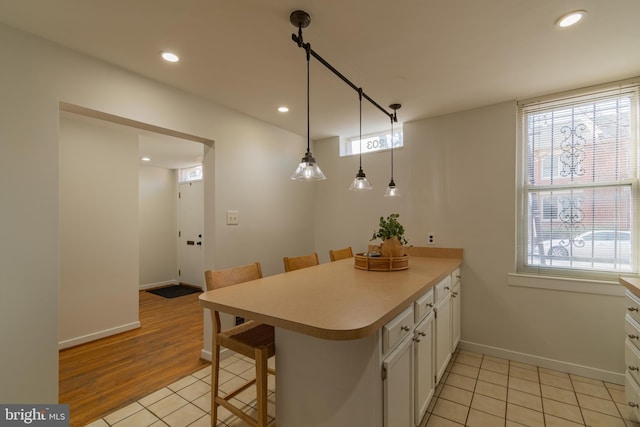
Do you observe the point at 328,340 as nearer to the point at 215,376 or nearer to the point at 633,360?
the point at 215,376

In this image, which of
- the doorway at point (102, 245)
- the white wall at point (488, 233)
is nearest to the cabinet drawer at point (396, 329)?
the white wall at point (488, 233)

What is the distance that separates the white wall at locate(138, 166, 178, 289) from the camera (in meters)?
5.38

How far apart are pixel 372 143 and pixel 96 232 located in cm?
342

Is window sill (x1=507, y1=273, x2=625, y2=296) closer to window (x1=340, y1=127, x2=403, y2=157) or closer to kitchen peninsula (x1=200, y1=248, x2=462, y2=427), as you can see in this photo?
kitchen peninsula (x1=200, y1=248, x2=462, y2=427)

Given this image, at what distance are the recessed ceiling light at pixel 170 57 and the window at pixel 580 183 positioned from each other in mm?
2936

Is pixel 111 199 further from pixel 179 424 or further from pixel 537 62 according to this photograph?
pixel 537 62

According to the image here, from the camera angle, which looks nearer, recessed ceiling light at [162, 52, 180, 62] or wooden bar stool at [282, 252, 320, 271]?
recessed ceiling light at [162, 52, 180, 62]

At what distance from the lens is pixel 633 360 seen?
1765 mm

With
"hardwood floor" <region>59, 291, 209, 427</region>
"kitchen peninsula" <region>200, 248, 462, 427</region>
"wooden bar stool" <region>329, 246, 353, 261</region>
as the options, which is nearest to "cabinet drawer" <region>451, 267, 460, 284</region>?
"kitchen peninsula" <region>200, 248, 462, 427</region>

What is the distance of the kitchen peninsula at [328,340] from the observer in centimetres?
115

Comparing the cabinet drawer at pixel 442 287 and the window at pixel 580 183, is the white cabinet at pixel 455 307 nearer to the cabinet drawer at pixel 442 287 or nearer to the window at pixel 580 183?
the cabinet drawer at pixel 442 287

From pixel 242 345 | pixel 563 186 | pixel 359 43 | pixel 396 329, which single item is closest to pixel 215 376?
pixel 242 345

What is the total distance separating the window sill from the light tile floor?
2.36ft

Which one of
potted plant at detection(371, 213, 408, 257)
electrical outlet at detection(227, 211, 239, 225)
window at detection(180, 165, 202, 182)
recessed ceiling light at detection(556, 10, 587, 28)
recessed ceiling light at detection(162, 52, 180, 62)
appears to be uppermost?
recessed ceiling light at detection(162, 52, 180, 62)
